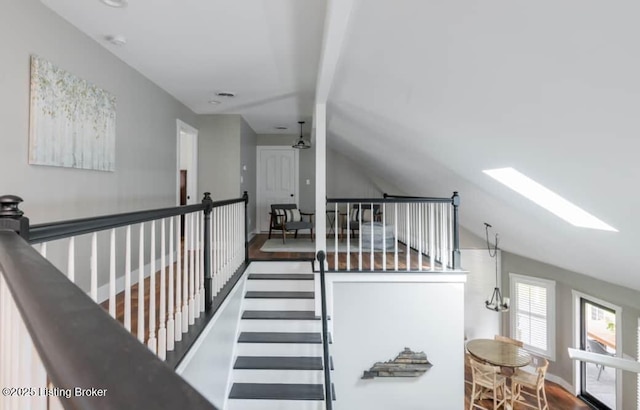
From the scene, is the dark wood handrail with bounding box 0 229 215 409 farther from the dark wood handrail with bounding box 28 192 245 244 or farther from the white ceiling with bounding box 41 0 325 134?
the white ceiling with bounding box 41 0 325 134

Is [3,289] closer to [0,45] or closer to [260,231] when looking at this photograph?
[0,45]

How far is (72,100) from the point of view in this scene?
290 centimetres

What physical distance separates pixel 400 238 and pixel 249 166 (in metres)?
3.56

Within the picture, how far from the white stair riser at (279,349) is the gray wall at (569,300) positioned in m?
4.88

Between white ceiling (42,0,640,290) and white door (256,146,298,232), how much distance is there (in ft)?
9.78

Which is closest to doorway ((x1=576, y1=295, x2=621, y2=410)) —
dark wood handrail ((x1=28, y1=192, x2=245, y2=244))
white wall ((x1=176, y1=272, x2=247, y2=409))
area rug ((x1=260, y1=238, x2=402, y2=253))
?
area rug ((x1=260, y1=238, x2=402, y2=253))

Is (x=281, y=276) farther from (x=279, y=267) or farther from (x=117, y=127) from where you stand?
(x=117, y=127)

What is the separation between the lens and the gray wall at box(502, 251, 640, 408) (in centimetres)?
519

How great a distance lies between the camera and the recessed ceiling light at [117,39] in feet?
10.1

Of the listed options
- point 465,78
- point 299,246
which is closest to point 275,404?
point 299,246

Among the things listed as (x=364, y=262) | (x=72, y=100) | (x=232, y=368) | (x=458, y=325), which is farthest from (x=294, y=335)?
(x=72, y=100)

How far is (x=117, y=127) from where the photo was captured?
363 cm

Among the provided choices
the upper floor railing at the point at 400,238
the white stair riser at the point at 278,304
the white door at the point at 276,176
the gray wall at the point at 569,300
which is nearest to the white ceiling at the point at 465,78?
the upper floor railing at the point at 400,238

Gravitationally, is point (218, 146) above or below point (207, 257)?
above
